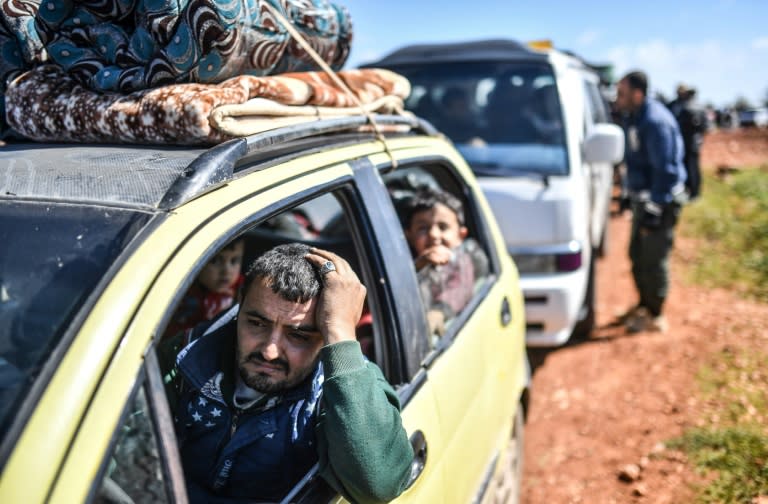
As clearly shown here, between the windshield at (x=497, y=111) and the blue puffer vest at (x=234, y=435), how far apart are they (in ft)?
11.0

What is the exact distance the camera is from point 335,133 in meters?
2.14

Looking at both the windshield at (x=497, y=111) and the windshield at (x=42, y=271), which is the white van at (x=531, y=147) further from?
the windshield at (x=42, y=271)

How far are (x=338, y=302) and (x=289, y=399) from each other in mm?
267

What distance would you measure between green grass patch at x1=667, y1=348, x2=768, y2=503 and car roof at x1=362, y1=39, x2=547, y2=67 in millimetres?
2611

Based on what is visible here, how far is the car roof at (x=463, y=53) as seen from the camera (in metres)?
5.09

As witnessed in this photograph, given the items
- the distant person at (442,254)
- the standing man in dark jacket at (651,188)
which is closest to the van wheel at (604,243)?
the standing man in dark jacket at (651,188)

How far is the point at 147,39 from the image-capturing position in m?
Result: 1.80

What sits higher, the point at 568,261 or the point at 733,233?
the point at 568,261

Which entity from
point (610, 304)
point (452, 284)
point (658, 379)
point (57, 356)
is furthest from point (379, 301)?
point (610, 304)

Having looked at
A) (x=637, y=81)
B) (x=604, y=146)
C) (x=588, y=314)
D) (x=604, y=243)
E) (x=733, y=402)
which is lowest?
(x=604, y=243)

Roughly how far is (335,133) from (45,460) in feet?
4.60

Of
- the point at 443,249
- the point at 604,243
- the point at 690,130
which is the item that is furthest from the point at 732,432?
the point at 690,130

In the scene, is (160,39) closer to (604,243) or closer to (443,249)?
(443,249)

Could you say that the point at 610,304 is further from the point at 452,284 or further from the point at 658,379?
the point at 452,284
